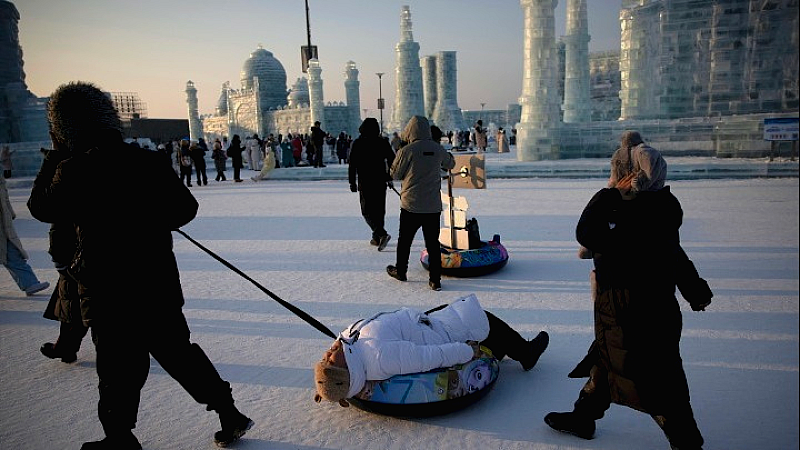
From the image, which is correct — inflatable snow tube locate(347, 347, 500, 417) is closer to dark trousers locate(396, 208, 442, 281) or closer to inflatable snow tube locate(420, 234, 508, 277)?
dark trousers locate(396, 208, 442, 281)

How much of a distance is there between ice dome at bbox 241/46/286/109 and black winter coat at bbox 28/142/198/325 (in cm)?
4901

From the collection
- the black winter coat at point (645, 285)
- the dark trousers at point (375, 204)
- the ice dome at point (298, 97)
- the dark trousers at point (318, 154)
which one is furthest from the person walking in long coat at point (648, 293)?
the ice dome at point (298, 97)

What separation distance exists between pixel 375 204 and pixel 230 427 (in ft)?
14.4

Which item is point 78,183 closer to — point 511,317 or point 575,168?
point 511,317

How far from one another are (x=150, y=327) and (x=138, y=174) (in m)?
0.70

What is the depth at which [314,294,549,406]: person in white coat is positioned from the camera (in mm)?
2508

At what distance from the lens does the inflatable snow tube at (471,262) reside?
17.7 ft

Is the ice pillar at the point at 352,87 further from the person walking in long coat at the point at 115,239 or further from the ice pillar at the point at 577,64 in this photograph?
the person walking in long coat at the point at 115,239

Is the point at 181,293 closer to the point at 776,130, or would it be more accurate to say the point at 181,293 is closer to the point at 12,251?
the point at 12,251

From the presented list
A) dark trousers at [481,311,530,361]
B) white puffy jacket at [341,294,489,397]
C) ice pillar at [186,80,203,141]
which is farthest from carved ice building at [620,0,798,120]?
ice pillar at [186,80,203,141]

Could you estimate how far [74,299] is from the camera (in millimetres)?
3359

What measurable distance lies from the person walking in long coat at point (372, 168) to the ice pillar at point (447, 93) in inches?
1582

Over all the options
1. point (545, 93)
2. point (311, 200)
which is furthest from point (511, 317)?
point (545, 93)

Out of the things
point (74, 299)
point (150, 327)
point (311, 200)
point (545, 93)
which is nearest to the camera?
point (150, 327)
